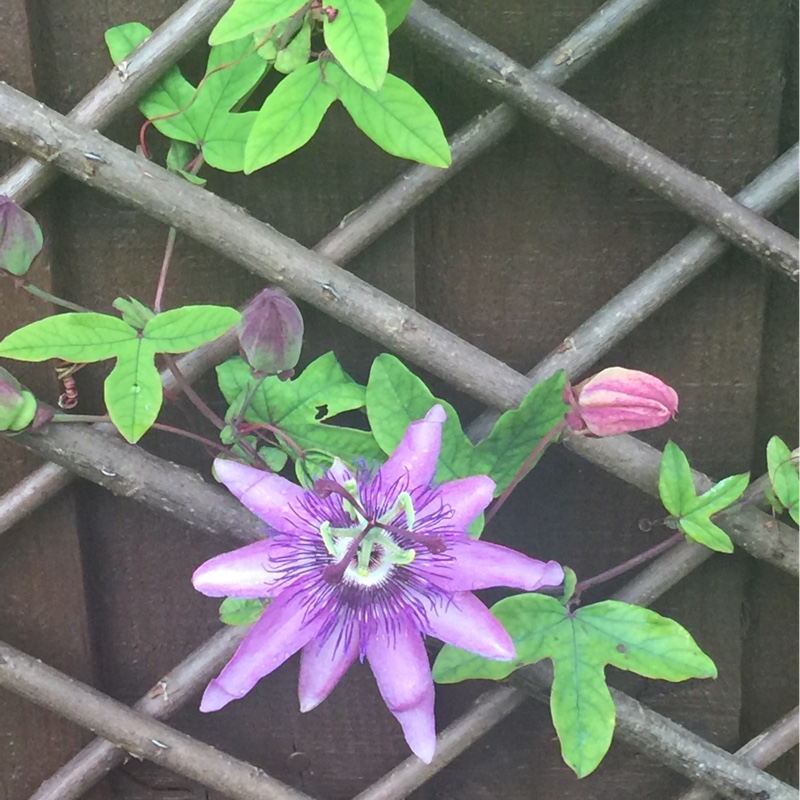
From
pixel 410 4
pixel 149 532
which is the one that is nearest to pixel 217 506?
pixel 149 532

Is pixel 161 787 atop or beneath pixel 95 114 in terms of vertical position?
beneath

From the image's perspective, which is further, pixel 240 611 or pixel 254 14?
pixel 240 611

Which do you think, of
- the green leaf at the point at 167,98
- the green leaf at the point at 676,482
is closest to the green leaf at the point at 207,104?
the green leaf at the point at 167,98

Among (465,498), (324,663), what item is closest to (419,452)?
(465,498)

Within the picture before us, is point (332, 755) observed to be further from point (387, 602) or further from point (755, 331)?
point (755, 331)

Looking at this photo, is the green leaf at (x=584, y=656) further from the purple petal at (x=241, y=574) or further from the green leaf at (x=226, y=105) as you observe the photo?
the green leaf at (x=226, y=105)

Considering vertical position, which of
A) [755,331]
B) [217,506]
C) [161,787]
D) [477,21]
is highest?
[477,21]

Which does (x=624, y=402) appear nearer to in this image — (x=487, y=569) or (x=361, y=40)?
(x=487, y=569)
